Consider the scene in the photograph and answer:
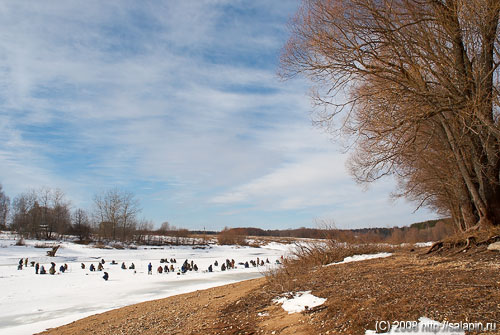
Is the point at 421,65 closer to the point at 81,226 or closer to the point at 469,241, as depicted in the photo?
the point at 469,241

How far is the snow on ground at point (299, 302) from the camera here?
5.70m

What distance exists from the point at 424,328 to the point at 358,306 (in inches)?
47.0

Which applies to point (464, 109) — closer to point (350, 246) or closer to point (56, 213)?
point (350, 246)

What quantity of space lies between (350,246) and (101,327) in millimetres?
10635

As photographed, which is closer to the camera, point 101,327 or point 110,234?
point 101,327

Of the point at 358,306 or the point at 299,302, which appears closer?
the point at 358,306

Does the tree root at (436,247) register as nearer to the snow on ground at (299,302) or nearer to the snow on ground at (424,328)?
the snow on ground at (299,302)

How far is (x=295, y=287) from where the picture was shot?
7395 mm

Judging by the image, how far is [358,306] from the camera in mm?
4984

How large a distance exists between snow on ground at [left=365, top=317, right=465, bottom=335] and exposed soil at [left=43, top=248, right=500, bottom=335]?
14 cm

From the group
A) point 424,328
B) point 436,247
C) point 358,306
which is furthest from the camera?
point 436,247

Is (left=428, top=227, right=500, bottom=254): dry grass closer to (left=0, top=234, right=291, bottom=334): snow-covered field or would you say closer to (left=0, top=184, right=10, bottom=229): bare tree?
(left=0, top=234, right=291, bottom=334): snow-covered field

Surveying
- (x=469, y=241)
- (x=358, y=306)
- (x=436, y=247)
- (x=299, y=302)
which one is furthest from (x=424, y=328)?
(x=436, y=247)

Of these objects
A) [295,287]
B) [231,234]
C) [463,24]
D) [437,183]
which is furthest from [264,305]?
[231,234]
